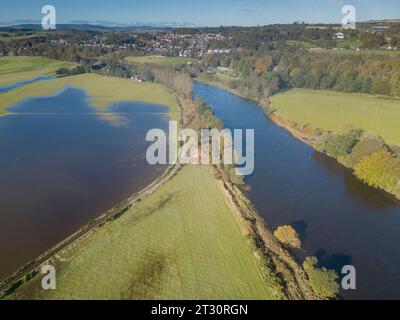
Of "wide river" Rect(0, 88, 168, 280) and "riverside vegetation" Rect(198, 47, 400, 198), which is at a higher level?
"riverside vegetation" Rect(198, 47, 400, 198)

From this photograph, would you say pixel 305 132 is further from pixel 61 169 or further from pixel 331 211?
pixel 61 169

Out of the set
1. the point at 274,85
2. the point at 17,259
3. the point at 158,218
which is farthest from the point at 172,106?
the point at 17,259

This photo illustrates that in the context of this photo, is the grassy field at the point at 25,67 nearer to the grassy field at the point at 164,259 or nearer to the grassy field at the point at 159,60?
the grassy field at the point at 159,60

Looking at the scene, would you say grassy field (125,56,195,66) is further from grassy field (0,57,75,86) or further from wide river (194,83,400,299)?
wide river (194,83,400,299)

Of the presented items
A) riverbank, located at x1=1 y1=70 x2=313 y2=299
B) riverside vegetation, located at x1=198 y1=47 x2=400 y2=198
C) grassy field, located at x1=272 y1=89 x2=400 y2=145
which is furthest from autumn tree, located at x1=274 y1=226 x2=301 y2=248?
grassy field, located at x1=272 y1=89 x2=400 y2=145

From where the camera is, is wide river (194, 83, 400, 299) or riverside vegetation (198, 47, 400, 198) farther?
riverside vegetation (198, 47, 400, 198)

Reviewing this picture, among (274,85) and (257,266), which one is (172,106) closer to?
(274,85)

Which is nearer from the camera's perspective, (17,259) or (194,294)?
(194,294)
